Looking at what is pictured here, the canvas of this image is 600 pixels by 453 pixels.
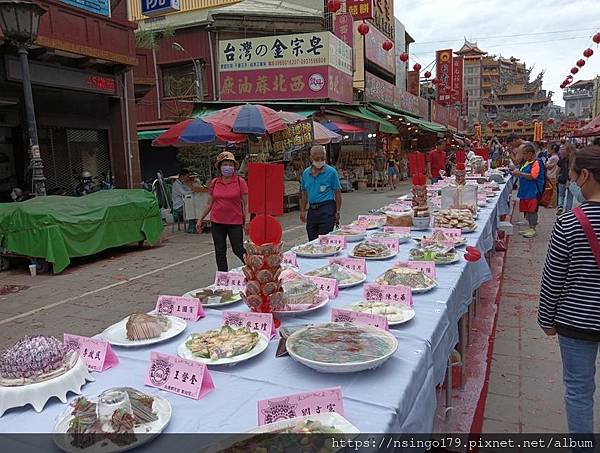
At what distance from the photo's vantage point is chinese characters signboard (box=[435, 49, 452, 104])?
90.3 feet

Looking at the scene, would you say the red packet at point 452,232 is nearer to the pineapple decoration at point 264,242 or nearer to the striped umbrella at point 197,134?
the pineapple decoration at point 264,242

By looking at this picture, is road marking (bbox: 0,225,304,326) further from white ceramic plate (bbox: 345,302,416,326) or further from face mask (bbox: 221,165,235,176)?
white ceramic plate (bbox: 345,302,416,326)

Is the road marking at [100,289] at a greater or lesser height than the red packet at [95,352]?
lesser

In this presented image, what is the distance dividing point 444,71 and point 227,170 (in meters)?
26.5

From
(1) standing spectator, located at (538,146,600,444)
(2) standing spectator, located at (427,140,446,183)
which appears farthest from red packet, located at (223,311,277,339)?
(2) standing spectator, located at (427,140,446,183)

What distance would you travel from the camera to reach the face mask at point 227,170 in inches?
199

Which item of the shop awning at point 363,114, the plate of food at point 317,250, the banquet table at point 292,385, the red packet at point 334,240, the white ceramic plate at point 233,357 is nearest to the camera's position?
the banquet table at point 292,385

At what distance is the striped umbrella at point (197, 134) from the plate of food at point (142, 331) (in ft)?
23.0

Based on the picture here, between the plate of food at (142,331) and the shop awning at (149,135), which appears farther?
the shop awning at (149,135)

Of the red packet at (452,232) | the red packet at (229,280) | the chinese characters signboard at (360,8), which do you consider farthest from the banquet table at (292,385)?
the chinese characters signboard at (360,8)

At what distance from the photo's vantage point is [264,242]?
2.17 metres

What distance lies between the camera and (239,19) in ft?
55.3

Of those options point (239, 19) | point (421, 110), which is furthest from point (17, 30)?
point (421, 110)

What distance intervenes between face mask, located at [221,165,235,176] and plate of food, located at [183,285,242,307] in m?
2.67
